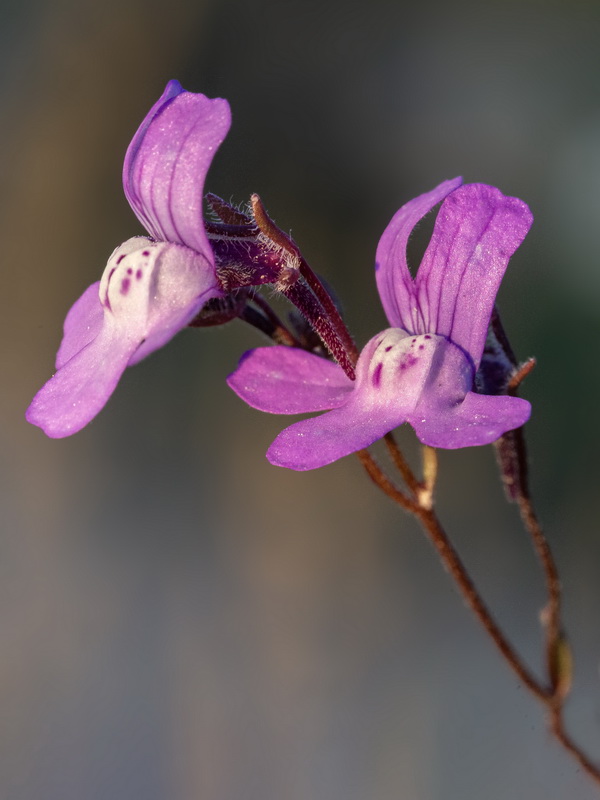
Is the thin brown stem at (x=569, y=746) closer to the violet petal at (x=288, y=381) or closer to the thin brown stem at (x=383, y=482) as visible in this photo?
the thin brown stem at (x=383, y=482)

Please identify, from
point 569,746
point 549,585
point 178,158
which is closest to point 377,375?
point 178,158

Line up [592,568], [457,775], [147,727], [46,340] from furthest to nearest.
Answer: [46,340] → [592,568] → [147,727] → [457,775]

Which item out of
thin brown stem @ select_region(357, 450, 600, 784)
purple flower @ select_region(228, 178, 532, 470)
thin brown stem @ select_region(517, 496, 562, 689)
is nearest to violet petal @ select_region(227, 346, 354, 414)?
purple flower @ select_region(228, 178, 532, 470)

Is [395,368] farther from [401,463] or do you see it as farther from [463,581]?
[463,581]

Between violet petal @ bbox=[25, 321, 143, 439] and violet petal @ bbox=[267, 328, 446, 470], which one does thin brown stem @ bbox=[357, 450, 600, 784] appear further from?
violet petal @ bbox=[25, 321, 143, 439]

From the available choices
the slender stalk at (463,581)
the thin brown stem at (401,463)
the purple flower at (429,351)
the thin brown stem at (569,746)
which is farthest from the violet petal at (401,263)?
the thin brown stem at (569,746)

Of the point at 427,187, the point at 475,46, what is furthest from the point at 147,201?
the point at 475,46

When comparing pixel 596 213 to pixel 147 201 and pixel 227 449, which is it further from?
pixel 147 201
